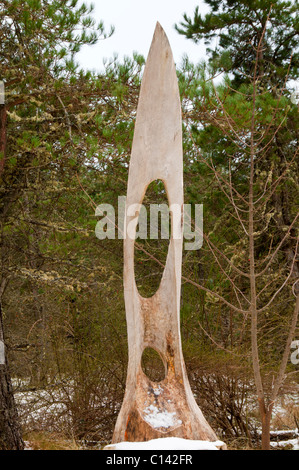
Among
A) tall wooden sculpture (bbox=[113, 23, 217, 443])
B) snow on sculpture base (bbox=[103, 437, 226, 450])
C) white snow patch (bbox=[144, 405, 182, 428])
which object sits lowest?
snow on sculpture base (bbox=[103, 437, 226, 450])

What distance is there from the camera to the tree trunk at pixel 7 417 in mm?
3102

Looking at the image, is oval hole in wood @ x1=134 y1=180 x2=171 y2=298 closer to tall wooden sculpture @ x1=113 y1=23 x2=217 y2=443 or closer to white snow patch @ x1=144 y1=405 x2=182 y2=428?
tall wooden sculpture @ x1=113 y1=23 x2=217 y2=443

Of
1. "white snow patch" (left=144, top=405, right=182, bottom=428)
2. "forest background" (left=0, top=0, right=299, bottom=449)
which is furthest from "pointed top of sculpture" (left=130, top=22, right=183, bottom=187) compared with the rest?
"white snow patch" (left=144, top=405, right=182, bottom=428)

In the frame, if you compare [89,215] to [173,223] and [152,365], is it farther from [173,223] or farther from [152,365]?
[173,223]

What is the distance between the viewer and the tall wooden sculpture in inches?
85.8

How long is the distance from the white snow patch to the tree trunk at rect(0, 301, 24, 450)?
56.5 inches

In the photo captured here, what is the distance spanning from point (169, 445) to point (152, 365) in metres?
1.88

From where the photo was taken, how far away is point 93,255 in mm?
5625

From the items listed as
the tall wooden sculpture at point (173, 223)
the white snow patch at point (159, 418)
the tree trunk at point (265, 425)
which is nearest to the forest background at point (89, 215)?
the tree trunk at point (265, 425)

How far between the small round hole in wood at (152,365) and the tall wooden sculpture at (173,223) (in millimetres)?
1572

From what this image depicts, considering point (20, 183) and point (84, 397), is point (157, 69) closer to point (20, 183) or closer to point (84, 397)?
point (20, 183)

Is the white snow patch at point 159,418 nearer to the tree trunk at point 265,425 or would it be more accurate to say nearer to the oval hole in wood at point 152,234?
the tree trunk at point 265,425

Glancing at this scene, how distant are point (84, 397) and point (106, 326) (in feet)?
2.13
